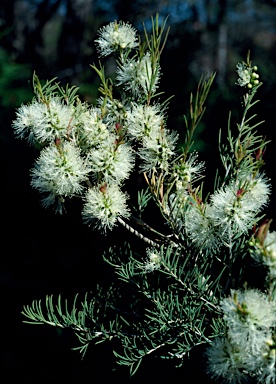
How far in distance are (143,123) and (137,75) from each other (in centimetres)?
6

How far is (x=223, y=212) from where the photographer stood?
0.49m

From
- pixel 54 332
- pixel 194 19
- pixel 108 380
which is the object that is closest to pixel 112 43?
pixel 108 380

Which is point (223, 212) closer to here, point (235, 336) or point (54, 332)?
point (235, 336)

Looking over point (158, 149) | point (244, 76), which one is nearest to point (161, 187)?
point (158, 149)

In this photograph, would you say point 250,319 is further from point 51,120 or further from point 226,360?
point 51,120

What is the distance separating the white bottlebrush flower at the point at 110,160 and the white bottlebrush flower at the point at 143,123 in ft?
0.08

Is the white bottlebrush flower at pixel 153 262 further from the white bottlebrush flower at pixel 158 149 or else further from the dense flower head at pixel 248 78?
the dense flower head at pixel 248 78

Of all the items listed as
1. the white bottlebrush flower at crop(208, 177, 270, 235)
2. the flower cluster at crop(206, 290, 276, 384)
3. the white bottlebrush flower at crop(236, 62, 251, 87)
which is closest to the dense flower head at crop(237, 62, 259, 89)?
the white bottlebrush flower at crop(236, 62, 251, 87)

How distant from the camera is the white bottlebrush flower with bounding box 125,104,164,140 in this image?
545 mm

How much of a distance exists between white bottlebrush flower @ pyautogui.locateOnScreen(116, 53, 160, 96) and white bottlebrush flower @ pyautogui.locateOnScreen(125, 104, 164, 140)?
0.02 m

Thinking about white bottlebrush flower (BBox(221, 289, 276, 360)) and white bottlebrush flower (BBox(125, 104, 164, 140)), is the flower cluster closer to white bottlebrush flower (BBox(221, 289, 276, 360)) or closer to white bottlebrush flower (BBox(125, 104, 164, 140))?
white bottlebrush flower (BBox(221, 289, 276, 360))

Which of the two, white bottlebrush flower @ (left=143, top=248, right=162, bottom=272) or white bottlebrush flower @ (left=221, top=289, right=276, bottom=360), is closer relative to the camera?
white bottlebrush flower @ (left=221, top=289, right=276, bottom=360)

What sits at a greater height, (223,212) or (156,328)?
(223,212)

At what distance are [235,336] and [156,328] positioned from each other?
141mm
